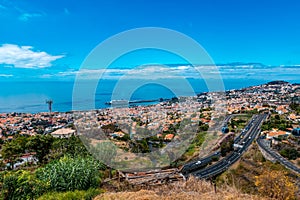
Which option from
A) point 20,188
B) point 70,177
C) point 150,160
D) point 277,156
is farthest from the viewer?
point 277,156

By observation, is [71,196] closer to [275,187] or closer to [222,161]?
[275,187]

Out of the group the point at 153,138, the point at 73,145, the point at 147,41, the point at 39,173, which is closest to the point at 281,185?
the point at 147,41

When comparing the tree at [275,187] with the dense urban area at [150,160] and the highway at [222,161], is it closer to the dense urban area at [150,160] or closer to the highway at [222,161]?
the dense urban area at [150,160]

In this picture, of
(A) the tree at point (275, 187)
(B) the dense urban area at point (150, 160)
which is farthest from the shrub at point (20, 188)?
(A) the tree at point (275, 187)

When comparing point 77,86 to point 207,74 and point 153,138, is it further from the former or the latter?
point 153,138

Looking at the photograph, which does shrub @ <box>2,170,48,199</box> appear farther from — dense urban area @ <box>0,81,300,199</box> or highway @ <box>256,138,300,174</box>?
highway @ <box>256,138,300,174</box>

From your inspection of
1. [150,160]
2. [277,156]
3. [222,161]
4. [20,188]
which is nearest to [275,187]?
[20,188]

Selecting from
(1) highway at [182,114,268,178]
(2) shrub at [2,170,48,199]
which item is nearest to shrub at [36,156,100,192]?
(2) shrub at [2,170,48,199]
